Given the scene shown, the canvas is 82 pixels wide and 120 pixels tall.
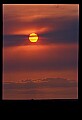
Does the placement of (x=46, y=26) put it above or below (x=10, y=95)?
above

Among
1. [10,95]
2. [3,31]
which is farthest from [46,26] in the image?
[10,95]

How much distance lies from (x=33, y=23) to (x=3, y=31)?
34 centimetres

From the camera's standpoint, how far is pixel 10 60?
15.6 ft

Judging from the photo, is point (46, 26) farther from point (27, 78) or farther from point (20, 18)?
point (27, 78)

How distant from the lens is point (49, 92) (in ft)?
15.4

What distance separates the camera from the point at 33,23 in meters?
4.81

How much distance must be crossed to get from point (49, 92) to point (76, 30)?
0.74 m

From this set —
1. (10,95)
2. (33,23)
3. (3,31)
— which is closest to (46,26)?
(33,23)

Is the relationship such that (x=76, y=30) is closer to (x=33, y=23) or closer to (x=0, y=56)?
(x=33, y=23)
